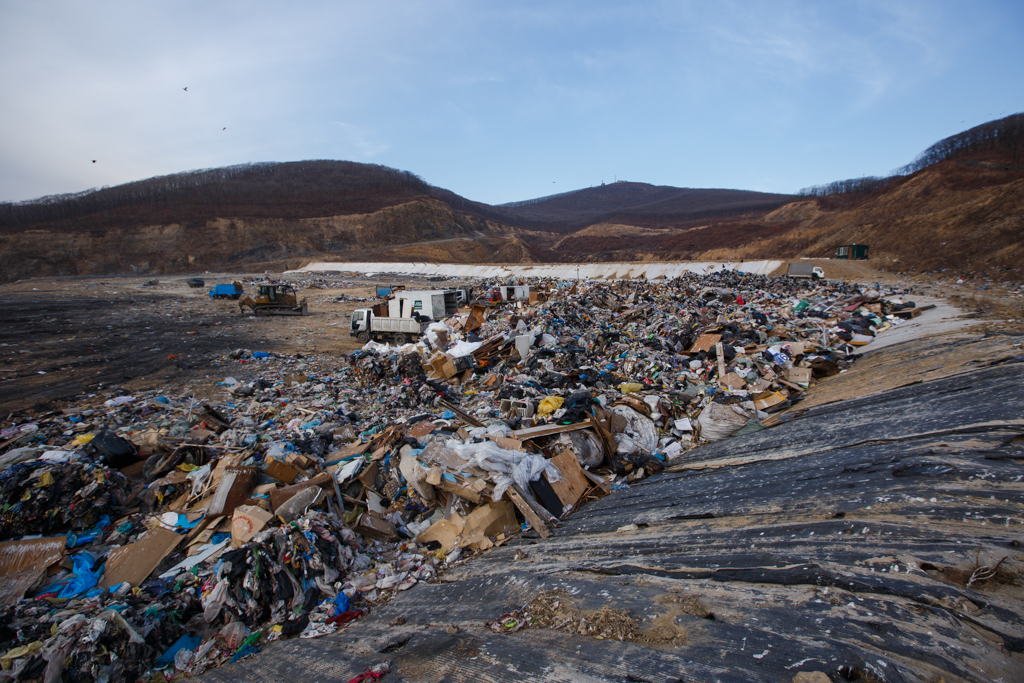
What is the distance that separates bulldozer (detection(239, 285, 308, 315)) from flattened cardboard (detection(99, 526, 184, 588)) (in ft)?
51.1

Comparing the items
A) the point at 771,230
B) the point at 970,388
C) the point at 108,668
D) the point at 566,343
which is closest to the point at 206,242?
the point at 566,343

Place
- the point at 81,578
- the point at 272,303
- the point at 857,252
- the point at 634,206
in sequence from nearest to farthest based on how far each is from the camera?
the point at 81,578, the point at 272,303, the point at 857,252, the point at 634,206

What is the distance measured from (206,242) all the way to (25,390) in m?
42.5

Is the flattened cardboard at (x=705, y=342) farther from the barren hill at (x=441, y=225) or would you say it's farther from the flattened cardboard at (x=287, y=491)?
the barren hill at (x=441, y=225)

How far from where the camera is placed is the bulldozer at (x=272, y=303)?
57.4 feet

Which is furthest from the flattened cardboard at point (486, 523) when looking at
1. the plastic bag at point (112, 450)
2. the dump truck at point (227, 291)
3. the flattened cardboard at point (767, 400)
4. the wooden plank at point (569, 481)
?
the dump truck at point (227, 291)

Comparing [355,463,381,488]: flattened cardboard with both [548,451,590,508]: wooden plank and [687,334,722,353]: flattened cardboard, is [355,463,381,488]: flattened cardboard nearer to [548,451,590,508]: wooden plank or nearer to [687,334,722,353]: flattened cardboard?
[548,451,590,508]: wooden plank

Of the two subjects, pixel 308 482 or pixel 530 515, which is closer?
pixel 530 515

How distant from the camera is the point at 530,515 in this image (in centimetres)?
384

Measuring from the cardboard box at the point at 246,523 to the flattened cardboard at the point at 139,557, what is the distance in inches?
22.7

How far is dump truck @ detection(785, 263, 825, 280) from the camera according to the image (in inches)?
836

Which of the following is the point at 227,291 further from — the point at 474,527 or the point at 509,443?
the point at 474,527

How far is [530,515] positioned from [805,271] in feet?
78.3

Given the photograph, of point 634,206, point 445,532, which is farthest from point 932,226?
point 634,206
